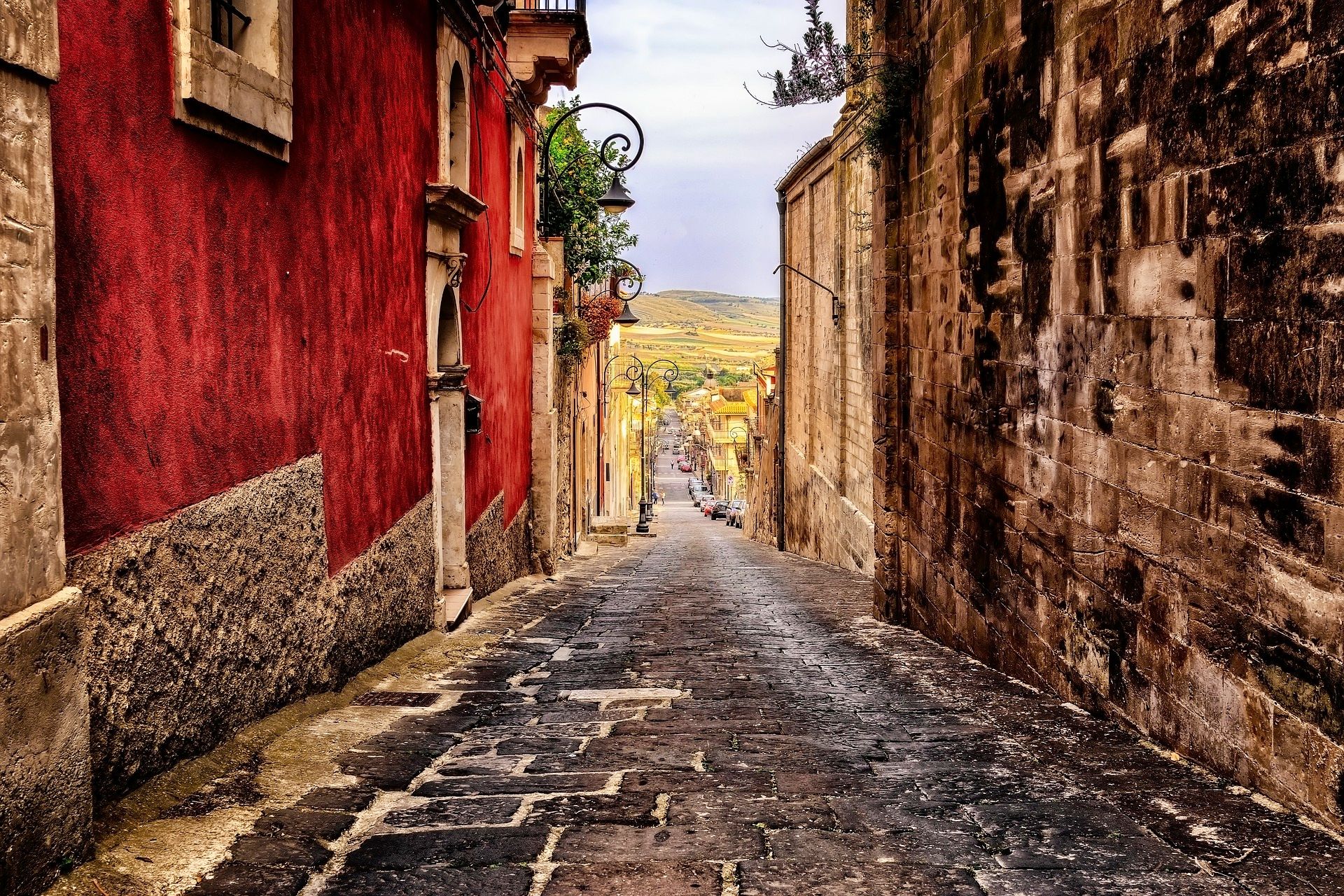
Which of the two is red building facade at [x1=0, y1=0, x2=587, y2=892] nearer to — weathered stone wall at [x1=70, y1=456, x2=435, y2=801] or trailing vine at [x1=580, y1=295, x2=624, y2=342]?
weathered stone wall at [x1=70, y1=456, x2=435, y2=801]

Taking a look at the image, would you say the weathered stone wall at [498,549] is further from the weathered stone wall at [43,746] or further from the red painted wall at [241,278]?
the weathered stone wall at [43,746]

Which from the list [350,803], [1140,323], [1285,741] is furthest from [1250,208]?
[350,803]

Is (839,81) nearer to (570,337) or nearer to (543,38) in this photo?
(543,38)

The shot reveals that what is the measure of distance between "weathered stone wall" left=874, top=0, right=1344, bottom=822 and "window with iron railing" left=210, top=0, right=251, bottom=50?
12.4ft

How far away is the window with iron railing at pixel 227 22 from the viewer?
4949 mm

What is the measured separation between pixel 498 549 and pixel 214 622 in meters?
7.94

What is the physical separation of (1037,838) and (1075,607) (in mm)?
2260

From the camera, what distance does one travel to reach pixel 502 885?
10.7ft

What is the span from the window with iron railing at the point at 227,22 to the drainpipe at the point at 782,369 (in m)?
19.9

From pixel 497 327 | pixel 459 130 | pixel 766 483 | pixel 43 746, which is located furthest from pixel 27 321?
pixel 766 483

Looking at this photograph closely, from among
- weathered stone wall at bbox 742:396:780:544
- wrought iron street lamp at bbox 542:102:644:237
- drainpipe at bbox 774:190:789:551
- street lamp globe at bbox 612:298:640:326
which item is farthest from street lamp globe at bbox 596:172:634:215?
weathered stone wall at bbox 742:396:780:544

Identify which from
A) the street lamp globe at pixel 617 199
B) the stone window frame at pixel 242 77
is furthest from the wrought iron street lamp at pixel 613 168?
the stone window frame at pixel 242 77

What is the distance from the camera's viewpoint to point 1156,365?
4.75 metres

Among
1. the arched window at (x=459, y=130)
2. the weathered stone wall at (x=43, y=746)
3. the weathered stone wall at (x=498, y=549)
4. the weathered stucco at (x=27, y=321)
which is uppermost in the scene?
the arched window at (x=459, y=130)
